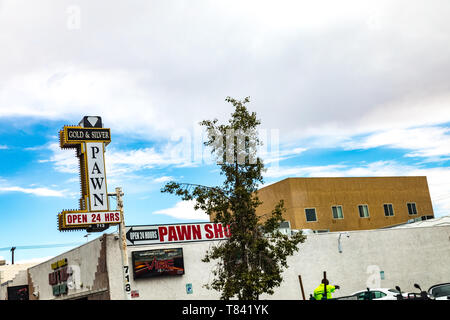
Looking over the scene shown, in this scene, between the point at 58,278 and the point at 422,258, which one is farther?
the point at 422,258

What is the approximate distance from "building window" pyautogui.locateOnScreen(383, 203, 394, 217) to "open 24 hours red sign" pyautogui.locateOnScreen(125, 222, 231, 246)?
92.9 ft

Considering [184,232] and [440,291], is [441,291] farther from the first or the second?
[184,232]

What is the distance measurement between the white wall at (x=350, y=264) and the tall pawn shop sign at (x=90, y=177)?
12.4ft

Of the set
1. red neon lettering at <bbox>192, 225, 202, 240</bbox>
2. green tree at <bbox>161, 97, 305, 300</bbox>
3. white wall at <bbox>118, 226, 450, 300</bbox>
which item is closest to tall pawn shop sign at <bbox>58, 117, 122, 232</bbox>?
white wall at <bbox>118, 226, 450, 300</bbox>

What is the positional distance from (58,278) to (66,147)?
8.90 metres

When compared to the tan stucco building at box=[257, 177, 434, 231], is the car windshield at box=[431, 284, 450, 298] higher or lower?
lower

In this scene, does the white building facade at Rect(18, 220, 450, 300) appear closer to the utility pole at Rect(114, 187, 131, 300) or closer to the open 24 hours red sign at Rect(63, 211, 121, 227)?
the utility pole at Rect(114, 187, 131, 300)

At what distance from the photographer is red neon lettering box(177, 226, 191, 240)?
93.8 ft

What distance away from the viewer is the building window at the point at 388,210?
52.4 m

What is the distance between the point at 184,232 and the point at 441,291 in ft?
45.7

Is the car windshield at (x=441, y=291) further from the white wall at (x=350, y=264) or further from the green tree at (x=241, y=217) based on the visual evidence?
the white wall at (x=350, y=264)
